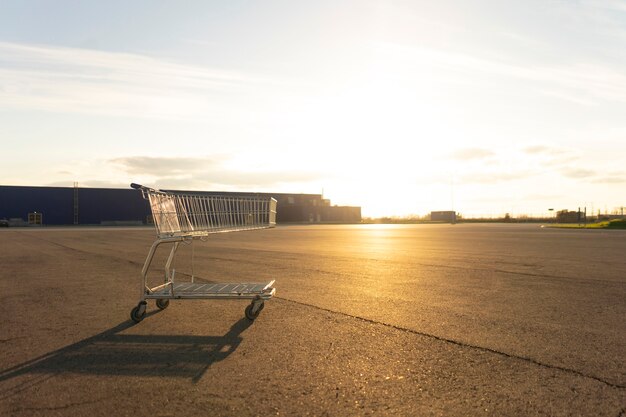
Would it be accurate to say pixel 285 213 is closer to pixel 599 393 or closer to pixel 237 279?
pixel 237 279

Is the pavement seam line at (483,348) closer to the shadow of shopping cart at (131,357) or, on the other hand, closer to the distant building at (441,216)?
the shadow of shopping cart at (131,357)

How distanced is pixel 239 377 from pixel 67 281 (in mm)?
7133

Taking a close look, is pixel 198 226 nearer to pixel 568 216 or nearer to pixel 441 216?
pixel 568 216

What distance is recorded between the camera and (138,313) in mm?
6121

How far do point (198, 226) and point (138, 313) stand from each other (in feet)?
5.14

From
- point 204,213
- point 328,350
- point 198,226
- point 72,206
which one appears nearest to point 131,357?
point 328,350

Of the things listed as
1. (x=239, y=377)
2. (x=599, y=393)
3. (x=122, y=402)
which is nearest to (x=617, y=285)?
(x=599, y=393)

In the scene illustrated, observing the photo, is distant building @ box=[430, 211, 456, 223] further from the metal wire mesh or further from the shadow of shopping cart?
the shadow of shopping cart

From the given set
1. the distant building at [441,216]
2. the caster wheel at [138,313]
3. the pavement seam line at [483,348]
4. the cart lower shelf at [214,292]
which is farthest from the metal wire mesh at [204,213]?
the distant building at [441,216]

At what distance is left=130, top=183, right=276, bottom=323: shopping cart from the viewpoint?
20.3 feet

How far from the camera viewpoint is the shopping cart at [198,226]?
6188 millimetres

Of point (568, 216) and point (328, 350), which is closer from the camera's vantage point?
point (328, 350)

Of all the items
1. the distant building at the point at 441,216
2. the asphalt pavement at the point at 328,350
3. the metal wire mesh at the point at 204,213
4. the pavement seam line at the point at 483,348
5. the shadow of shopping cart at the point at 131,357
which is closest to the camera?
the asphalt pavement at the point at 328,350

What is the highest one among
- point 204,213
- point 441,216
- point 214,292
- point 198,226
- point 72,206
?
point 72,206
